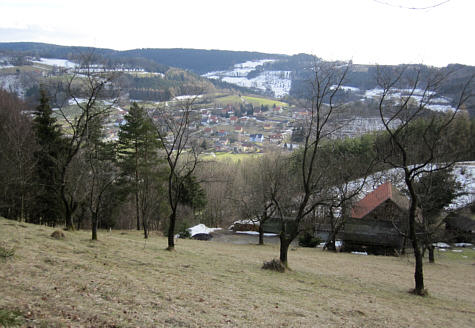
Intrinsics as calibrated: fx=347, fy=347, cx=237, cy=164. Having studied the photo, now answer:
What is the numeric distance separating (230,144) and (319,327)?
70670mm

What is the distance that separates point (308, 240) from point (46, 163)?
22.5 m

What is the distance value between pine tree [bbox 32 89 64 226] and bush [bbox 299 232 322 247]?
20.2m

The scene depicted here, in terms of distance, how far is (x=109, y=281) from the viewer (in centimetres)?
779

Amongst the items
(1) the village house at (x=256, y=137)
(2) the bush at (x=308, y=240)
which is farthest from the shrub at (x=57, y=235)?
(1) the village house at (x=256, y=137)

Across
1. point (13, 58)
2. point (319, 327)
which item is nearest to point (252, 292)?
point (319, 327)

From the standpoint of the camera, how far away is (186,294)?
788 centimetres

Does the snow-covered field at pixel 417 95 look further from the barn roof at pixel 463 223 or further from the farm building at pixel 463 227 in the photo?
the barn roof at pixel 463 223

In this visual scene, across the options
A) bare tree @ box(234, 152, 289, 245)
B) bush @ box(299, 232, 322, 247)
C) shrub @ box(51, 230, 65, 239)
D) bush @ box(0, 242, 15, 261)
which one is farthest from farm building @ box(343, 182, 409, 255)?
bush @ box(0, 242, 15, 261)

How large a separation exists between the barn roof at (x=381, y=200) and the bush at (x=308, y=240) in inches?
210

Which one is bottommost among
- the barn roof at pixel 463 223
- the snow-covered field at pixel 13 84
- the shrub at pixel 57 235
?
the barn roof at pixel 463 223

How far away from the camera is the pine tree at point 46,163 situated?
24609 millimetres

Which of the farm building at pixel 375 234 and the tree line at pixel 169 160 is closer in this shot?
the tree line at pixel 169 160

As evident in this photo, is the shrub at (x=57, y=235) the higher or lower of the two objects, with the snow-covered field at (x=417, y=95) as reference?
lower

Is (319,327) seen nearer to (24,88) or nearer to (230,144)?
(230,144)
